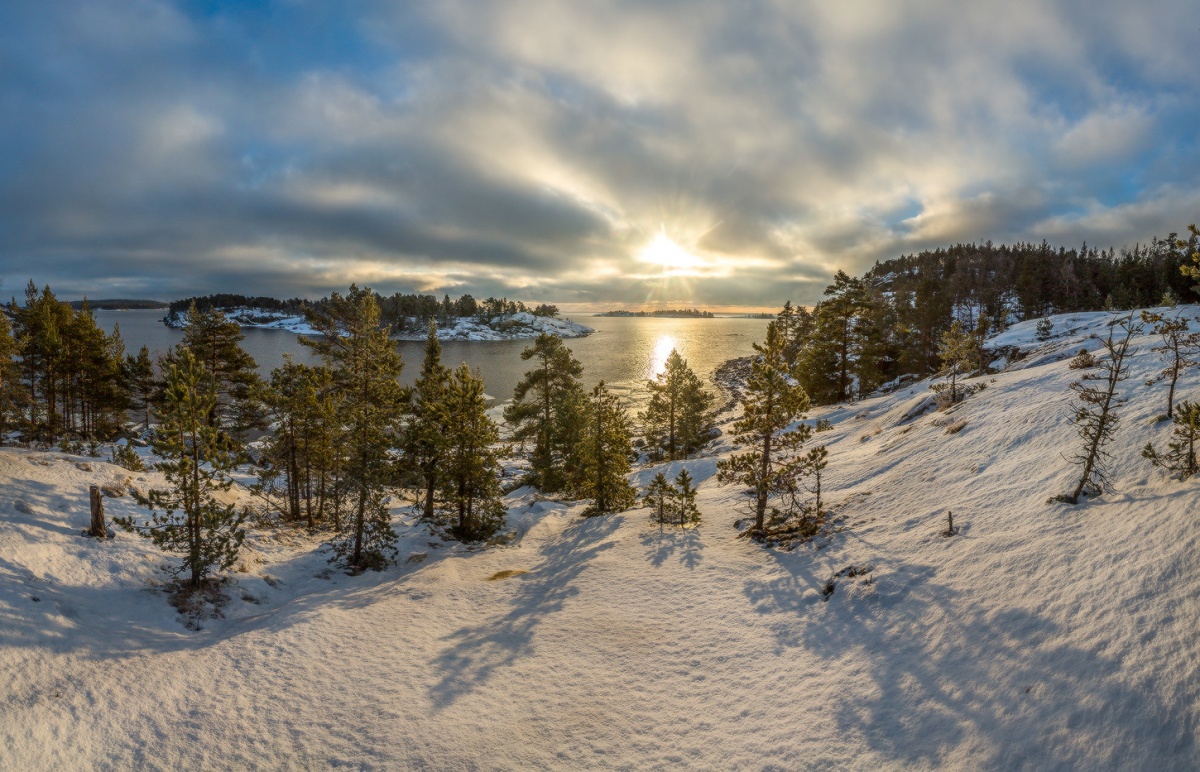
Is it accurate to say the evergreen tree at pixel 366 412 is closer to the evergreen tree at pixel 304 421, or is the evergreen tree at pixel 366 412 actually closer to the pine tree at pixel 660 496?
the evergreen tree at pixel 304 421

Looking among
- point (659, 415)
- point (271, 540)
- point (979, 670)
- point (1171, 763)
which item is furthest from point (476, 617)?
point (659, 415)

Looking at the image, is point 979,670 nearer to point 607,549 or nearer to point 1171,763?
point 1171,763

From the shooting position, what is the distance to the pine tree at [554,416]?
1081 inches

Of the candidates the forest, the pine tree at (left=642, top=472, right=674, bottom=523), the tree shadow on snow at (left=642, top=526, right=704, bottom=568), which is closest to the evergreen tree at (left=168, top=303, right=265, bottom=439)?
the forest

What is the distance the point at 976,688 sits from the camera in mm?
7367

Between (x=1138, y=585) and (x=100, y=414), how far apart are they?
66456mm

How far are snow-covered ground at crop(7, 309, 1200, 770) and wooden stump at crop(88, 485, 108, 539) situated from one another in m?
0.37

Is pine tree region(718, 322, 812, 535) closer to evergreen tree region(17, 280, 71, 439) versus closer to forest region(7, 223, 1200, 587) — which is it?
forest region(7, 223, 1200, 587)

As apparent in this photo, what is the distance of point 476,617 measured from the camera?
13531 millimetres

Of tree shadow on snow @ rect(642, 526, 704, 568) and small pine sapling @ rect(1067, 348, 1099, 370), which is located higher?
small pine sapling @ rect(1067, 348, 1099, 370)

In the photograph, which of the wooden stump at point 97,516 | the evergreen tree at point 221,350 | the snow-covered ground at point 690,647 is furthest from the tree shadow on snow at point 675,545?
the evergreen tree at point 221,350

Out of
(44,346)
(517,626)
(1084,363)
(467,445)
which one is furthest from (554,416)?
(44,346)

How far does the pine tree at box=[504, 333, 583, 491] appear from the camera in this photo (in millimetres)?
27469

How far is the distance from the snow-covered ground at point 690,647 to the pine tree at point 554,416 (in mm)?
12016
